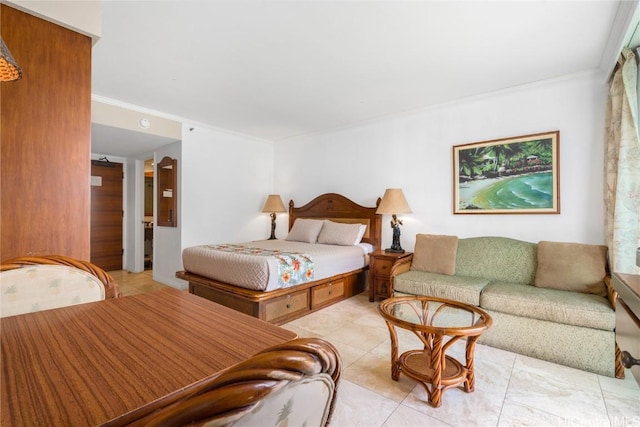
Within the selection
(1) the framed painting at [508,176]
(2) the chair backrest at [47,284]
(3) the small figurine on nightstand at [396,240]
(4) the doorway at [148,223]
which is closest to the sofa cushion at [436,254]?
(3) the small figurine on nightstand at [396,240]

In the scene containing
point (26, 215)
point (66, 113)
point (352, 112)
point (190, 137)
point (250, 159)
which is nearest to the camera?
point (26, 215)

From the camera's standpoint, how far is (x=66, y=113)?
6.31 feet

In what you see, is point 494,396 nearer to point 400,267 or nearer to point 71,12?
point 400,267

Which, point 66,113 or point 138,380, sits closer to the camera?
point 138,380

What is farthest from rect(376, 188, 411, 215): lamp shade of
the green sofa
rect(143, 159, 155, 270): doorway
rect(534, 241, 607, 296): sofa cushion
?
rect(143, 159, 155, 270): doorway

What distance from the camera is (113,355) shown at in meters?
0.77

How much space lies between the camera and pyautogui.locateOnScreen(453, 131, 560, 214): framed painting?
9.83 feet

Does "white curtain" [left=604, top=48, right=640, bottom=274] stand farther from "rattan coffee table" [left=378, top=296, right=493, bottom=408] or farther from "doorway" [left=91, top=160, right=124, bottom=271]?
"doorway" [left=91, top=160, right=124, bottom=271]

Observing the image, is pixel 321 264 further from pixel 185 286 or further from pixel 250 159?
pixel 250 159

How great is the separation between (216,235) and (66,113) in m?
3.01

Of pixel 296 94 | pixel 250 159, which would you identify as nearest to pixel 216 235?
pixel 250 159

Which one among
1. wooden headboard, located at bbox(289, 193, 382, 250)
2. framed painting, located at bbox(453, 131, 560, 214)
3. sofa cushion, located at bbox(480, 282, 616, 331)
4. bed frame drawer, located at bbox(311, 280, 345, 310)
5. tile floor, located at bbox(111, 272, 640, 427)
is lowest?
tile floor, located at bbox(111, 272, 640, 427)

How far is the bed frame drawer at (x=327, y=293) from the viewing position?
334 centimetres

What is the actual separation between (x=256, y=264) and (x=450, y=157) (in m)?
2.66
